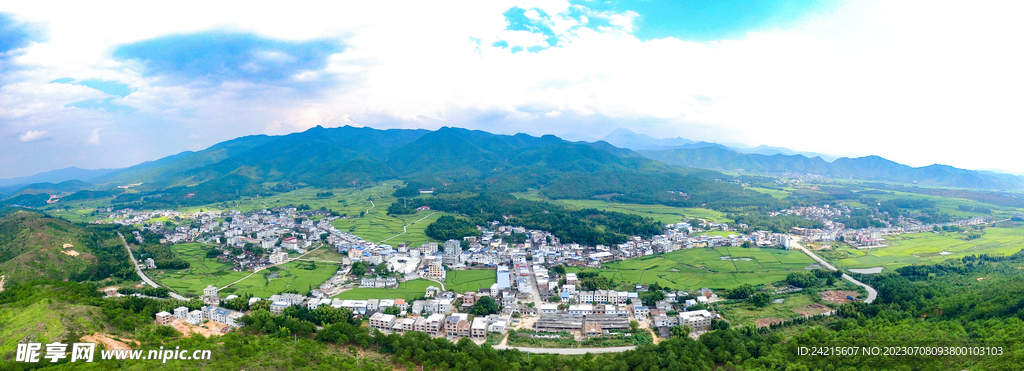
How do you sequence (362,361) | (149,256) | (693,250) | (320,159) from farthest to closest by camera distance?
(320,159), (693,250), (149,256), (362,361)

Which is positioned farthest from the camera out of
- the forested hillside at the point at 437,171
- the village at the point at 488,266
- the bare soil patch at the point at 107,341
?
the forested hillside at the point at 437,171

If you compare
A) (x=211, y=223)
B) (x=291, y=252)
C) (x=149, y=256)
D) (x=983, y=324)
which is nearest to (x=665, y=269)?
(x=983, y=324)

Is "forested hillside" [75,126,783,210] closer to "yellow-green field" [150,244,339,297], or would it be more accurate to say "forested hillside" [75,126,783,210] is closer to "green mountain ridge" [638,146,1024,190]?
"green mountain ridge" [638,146,1024,190]

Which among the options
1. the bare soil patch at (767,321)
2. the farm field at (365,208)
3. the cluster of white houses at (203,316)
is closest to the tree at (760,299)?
the bare soil patch at (767,321)

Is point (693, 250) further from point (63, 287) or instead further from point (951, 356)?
point (63, 287)

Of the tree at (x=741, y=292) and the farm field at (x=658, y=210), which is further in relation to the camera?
the farm field at (x=658, y=210)

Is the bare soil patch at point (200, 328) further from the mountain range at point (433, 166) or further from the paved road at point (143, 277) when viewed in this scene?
the mountain range at point (433, 166)
